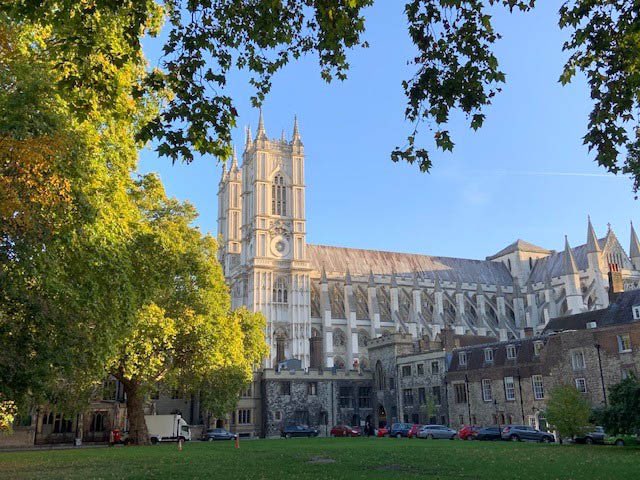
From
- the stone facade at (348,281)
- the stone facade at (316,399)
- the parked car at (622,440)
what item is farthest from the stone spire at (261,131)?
the parked car at (622,440)

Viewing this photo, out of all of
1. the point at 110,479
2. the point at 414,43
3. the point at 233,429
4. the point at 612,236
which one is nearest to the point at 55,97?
the point at 110,479

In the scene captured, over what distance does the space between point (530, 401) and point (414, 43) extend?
37.8 metres

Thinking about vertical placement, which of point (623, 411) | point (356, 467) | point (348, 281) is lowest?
point (356, 467)

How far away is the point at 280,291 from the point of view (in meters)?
77.2

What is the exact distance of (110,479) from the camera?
15.1 metres

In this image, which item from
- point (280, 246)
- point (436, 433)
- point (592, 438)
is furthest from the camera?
point (280, 246)

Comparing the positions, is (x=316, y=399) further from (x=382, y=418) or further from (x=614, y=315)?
(x=614, y=315)

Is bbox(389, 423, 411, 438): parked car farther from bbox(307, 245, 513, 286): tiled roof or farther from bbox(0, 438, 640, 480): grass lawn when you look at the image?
bbox(307, 245, 513, 286): tiled roof

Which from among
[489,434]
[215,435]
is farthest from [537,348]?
[215,435]

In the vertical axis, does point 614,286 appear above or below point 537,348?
above

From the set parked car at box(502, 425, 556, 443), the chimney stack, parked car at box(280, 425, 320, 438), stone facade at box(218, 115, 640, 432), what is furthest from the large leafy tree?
stone facade at box(218, 115, 640, 432)

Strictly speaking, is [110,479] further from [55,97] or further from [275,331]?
[275,331]

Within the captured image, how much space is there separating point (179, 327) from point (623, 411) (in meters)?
21.6

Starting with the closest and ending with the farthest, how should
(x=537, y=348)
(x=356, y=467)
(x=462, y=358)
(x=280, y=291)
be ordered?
1. (x=356, y=467)
2. (x=537, y=348)
3. (x=462, y=358)
4. (x=280, y=291)
